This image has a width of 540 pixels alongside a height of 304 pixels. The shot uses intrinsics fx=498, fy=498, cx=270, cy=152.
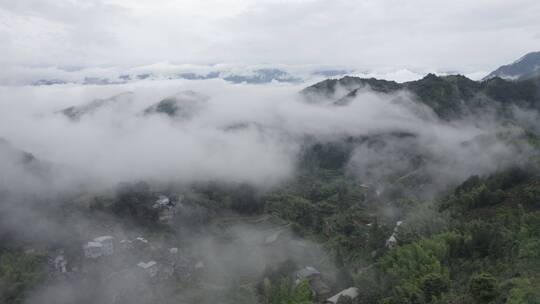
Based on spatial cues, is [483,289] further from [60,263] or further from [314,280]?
[60,263]

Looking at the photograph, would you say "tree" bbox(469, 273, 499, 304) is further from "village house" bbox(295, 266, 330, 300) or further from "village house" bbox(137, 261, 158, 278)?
"village house" bbox(137, 261, 158, 278)

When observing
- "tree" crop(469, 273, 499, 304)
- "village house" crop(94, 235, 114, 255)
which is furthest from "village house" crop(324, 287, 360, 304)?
"village house" crop(94, 235, 114, 255)

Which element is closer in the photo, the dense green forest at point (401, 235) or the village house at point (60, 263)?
the dense green forest at point (401, 235)

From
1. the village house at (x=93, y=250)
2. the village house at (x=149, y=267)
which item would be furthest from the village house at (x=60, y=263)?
the village house at (x=149, y=267)

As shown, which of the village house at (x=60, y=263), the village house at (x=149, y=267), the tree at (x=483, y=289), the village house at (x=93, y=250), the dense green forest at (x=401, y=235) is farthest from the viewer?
the village house at (x=93, y=250)

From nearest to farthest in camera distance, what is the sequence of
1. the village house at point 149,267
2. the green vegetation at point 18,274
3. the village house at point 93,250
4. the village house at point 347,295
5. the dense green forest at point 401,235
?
the dense green forest at point 401,235 < the village house at point 347,295 < the green vegetation at point 18,274 < the village house at point 149,267 < the village house at point 93,250

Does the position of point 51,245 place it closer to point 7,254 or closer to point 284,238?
point 7,254

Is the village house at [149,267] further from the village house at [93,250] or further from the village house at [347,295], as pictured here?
the village house at [347,295]

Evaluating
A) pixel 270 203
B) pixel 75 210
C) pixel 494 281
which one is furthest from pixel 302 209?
pixel 494 281

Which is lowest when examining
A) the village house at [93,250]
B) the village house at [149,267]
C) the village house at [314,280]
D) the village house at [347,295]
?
the village house at [149,267]

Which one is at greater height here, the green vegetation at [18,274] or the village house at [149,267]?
the green vegetation at [18,274]

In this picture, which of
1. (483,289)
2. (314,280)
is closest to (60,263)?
(314,280)
